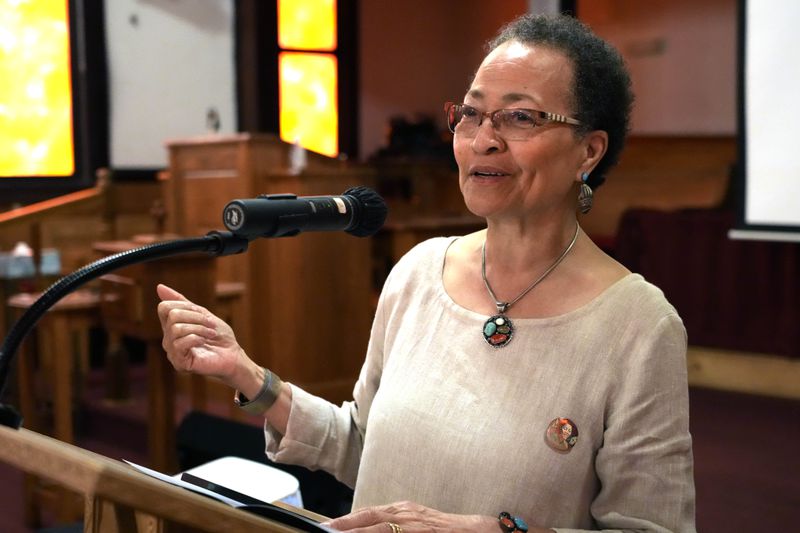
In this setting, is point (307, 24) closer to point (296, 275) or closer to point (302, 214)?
point (296, 275)

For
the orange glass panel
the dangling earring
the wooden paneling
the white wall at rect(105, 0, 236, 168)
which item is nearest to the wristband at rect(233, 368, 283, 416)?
the dangling earring

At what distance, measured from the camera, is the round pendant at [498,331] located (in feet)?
4.65

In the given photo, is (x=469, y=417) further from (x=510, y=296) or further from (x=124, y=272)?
(x=124, y=272)

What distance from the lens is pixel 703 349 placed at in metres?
5.47

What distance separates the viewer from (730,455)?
13.8 feet

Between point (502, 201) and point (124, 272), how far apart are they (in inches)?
99.4

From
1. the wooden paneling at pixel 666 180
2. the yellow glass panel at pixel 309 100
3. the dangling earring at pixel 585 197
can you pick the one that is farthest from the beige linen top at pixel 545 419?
the yellow glass panel at pixel 309 100

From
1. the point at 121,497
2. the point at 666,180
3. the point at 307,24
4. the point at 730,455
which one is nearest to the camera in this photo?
the point at 121,497

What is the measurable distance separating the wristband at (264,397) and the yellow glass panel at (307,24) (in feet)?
21.2

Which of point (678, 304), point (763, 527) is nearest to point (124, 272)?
point (763, 527)

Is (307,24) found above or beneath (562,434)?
above

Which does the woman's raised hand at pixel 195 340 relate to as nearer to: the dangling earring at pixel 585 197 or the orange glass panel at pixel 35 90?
the dangling earring at pixel 585 197

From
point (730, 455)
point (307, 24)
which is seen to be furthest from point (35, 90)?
point (730, 455)

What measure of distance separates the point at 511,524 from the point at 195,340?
20.5 inches
